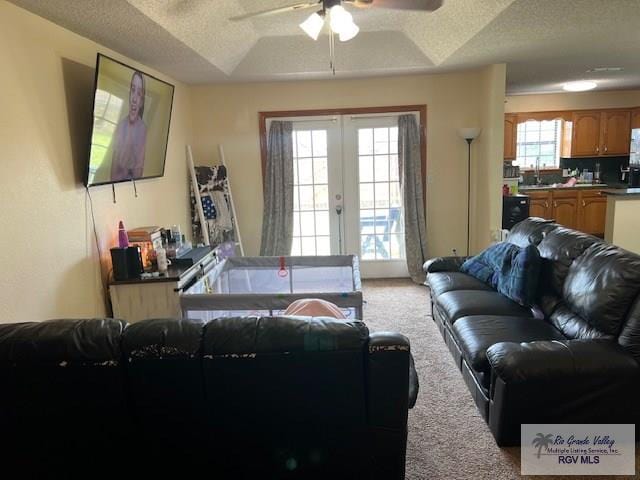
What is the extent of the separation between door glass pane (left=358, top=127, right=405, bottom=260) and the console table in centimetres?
275

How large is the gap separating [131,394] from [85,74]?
2.43 m

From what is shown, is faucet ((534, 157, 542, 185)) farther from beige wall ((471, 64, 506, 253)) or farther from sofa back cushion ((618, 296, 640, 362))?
sofa back cushion ((618, 296, 640, 362))

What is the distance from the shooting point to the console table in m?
3.12

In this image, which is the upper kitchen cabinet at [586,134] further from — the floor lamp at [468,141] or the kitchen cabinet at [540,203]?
the floor lamp at [468,141]

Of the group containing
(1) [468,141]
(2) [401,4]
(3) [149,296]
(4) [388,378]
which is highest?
(2) [401,4]

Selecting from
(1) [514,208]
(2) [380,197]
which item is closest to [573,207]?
(1) [514,208]

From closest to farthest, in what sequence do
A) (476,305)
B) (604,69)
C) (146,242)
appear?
1. (476,305)
2. (146,242)
3. (604,69)

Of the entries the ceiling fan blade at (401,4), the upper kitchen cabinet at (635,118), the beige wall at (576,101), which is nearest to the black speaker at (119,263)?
the ceiling fan blade at (401,4)

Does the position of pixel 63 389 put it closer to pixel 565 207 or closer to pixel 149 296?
pixel 149 296

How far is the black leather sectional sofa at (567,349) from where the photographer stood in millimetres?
2162

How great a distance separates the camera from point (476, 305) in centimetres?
312

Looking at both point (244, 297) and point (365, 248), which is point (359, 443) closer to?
point (244, 297)

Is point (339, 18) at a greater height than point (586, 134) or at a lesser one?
greater

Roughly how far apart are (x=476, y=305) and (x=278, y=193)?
293cm
